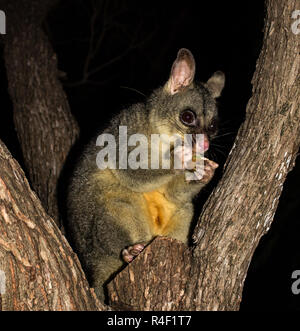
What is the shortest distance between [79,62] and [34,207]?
240 inches

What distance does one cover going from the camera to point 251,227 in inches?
Result: 109

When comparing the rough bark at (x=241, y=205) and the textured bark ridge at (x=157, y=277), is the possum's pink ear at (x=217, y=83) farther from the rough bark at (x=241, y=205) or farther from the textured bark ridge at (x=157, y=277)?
the textured bark ridge at (x=157, y=277)

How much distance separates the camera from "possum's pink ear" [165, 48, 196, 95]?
3.52m

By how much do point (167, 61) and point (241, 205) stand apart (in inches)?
227

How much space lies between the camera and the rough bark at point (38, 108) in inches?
179

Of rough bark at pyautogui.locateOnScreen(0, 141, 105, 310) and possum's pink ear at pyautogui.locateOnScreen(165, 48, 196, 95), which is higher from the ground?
possum's pink ear at pyautogui.locateOnScreen(165, 48, 196, 95)

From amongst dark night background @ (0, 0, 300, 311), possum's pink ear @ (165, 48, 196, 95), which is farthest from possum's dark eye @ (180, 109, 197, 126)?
dark night background @ (0, 0, 300, 311)

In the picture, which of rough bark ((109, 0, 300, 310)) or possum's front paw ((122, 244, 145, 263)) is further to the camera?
possum's front paw ((122, 244, 145, 263))

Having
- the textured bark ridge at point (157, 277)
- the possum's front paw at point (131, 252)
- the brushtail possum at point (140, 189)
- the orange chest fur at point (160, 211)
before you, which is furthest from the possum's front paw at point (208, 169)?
the textured bark ridge at point (157, 277)

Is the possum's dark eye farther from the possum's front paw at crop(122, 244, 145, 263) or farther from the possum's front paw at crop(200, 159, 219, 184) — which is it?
the possum's front paw at crop(122, 244, 145, 263)

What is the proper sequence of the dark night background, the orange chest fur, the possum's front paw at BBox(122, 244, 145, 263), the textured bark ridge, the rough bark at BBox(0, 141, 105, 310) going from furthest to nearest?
the dark night background → the orange chest fur → the possum's front paw at BBox(122, 244, 145, 263) → the textured bark ridge → the rough bark at BBox(0, 141, 105, 310)

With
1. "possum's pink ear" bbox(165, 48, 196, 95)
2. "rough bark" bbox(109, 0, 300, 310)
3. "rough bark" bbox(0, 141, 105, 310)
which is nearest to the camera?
"rough bark" bbox(0, 141, 105, 310)

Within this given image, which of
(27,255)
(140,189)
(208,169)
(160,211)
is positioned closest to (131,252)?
(140,189)

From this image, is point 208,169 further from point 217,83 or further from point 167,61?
point 167,61
